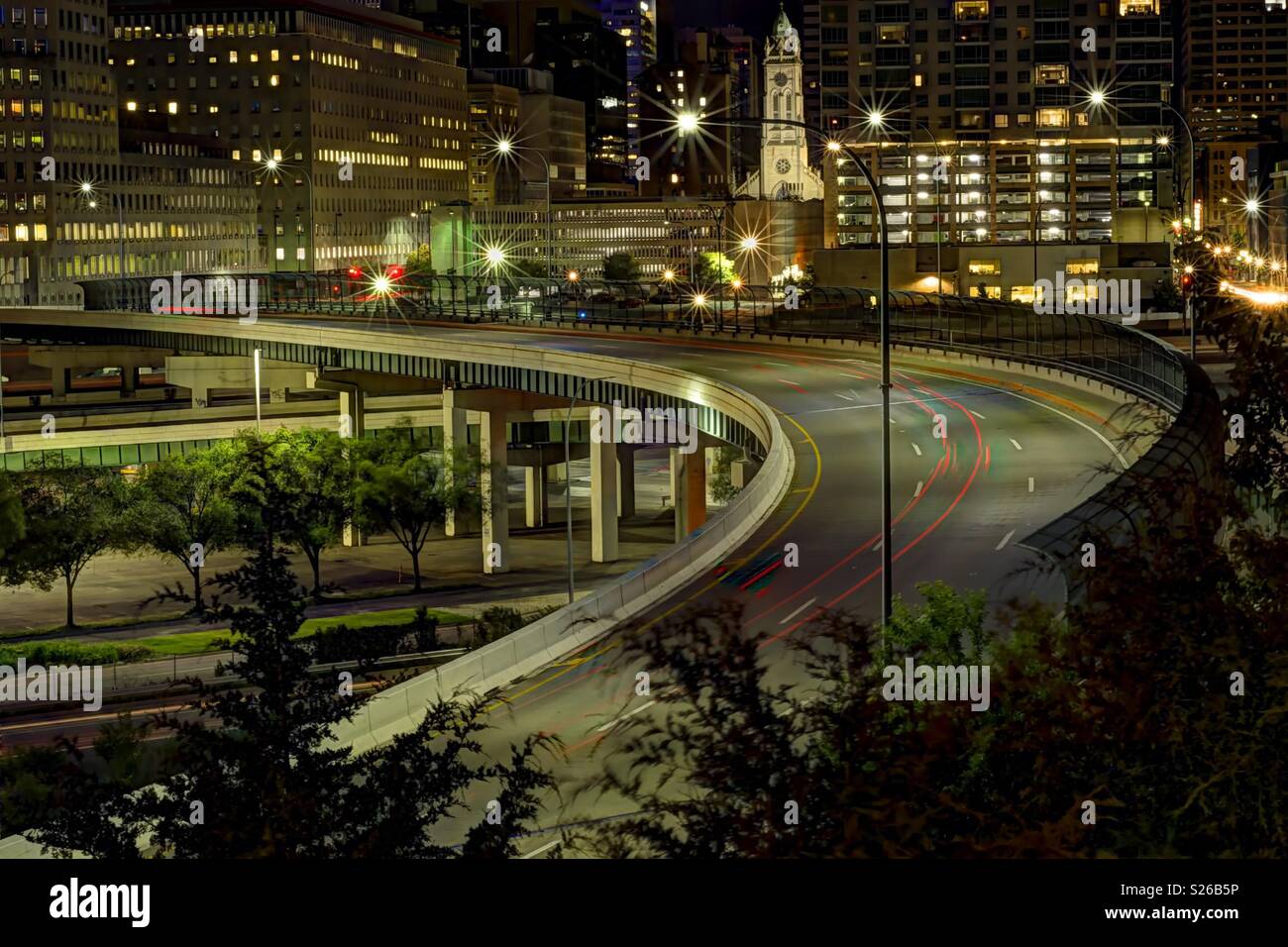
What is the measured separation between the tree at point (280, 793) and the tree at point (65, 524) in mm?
54285

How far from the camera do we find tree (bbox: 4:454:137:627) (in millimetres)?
73250

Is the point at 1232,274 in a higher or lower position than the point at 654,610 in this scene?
higher

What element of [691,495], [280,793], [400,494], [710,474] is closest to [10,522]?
[400,494]

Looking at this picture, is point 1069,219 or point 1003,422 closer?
point 1003,422

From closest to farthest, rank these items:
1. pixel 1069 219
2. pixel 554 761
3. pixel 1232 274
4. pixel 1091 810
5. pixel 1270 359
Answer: pixel 1091 810
pixel 1270 359
pixel 1232 274
pixel 554 761
pixel 1069 219

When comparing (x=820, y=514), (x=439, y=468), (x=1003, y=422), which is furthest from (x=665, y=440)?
(x=820, y=514)

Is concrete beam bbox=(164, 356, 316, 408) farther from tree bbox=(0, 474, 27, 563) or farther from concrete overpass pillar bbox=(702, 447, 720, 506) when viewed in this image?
tree bbox=(0, 474, 27, 563)

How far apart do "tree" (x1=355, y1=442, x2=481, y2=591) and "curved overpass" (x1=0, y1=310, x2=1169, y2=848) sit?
17.3ft

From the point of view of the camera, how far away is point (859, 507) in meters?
46.7

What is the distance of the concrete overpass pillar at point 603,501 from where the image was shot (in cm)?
8731
